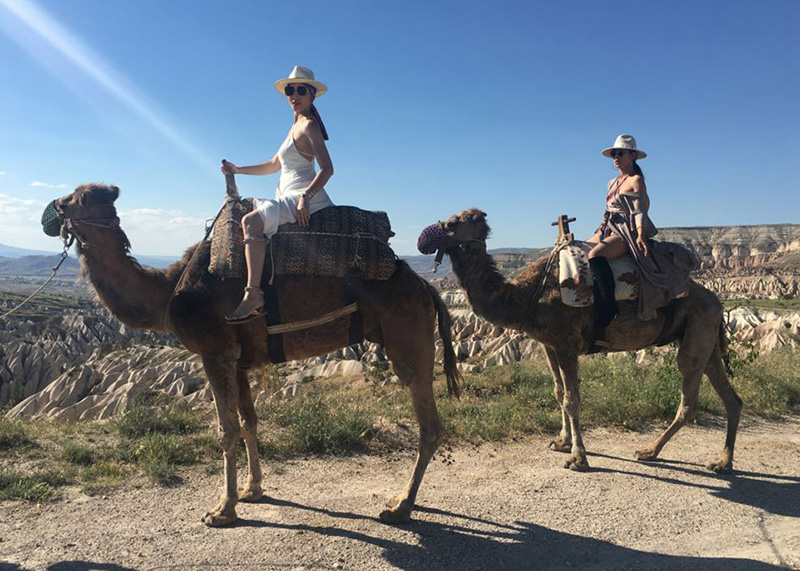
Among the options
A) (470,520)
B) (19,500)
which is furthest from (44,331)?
(470,520)

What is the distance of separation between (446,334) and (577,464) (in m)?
2.26

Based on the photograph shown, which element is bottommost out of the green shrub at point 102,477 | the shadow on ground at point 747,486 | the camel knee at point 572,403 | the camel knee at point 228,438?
the green shrub at point 102,477

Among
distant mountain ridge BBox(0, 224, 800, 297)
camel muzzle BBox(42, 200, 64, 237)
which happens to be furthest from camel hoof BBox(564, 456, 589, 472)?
distant mountain ridge BBox(0, 224, 800, 297)

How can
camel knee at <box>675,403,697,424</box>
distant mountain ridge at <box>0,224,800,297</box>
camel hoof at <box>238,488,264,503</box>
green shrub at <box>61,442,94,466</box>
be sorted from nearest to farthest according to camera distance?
camel hoof at <box>238,488,264,503</box>
green shrub at <box>61,442,94,466</box>
camel knee at <box>675,403,697,424</box>
distant mountain ridge at <box>0,224,800,297</box>

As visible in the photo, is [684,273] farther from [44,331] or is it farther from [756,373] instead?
[44,331]

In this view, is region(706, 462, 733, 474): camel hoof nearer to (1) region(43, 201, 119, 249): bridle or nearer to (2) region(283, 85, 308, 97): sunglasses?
(2) region(283, 85, 308, 97): sunglasses

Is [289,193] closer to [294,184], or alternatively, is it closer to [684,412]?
[294,184]

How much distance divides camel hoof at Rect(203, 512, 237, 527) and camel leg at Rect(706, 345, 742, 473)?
534 cm

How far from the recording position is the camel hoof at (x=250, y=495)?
16.4 feet

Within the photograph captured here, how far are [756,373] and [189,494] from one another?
32.9ft

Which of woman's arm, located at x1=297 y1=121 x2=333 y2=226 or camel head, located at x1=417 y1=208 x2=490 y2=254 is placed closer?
woman's arm, located at x1=297 y1=121 x2=333 y2=226

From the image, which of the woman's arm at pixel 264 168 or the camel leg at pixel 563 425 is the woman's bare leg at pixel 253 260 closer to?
the woman's arm at pixel 264 168

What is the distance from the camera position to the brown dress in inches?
241

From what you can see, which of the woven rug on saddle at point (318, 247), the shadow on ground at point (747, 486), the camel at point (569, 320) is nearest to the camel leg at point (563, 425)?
the camel at point (569, 320)
